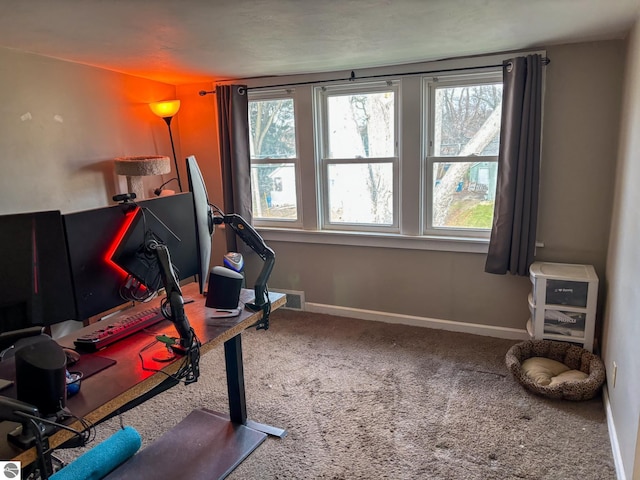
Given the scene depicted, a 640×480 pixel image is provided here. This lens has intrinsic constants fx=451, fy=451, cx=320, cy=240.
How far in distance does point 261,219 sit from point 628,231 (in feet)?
9.18

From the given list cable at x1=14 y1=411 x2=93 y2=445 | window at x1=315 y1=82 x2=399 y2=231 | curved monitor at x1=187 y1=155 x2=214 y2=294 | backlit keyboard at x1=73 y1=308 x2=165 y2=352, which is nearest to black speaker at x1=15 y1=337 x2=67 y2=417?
cable at x1=14 y1=411 x2=93 y2=445

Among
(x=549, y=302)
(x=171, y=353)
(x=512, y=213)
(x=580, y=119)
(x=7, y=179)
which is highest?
(x=580, y=119)

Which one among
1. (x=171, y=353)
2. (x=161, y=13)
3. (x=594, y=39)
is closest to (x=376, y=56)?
(x=594, y=39)

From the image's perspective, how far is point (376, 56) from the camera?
9.86ft

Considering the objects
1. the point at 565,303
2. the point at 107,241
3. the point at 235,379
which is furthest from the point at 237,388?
the point at 565,303

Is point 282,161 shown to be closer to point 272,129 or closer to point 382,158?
point 272,129

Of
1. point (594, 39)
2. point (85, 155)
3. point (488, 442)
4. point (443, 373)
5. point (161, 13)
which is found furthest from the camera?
point (85, 155)

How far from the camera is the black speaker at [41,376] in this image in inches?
45.6

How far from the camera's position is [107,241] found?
1.53 meters

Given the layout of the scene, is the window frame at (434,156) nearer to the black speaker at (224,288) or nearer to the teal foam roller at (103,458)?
the black speaker at (224,288)

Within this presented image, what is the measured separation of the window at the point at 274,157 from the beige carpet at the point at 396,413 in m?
1.20

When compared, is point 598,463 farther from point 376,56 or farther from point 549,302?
point 376,56

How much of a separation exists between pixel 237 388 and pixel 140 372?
0.92 m

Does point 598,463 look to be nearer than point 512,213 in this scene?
Yes
